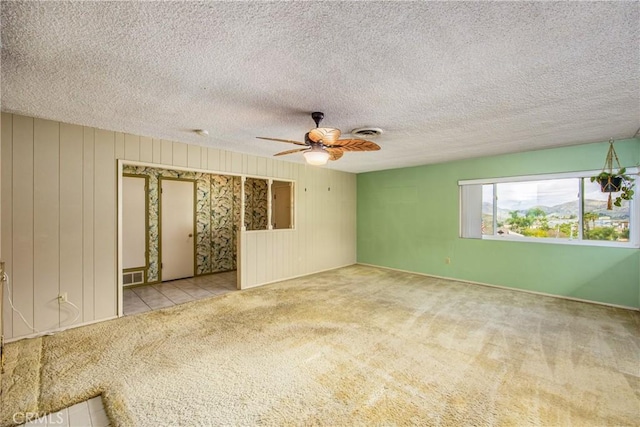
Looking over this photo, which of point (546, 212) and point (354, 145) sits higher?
point (354, 145)

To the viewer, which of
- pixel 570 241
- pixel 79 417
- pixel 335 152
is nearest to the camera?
pixel 79 417

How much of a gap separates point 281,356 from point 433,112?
2849mm

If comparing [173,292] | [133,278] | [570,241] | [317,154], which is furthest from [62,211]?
[570,241]

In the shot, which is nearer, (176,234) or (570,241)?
(570,241)

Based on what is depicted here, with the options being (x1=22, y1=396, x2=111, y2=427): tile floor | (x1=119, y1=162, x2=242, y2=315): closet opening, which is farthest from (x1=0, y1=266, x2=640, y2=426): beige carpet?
(x1=119, y1=162, x2=242, y2=315): closet opening

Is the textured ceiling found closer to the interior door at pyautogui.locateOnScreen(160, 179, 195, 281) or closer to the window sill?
the window sill

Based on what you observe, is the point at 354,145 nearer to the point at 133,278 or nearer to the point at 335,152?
the point at 335,152

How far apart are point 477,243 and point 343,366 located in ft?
13.2

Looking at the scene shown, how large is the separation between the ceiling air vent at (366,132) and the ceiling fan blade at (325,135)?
0.92 metres

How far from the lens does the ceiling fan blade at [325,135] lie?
248 cm

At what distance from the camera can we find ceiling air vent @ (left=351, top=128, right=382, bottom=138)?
133 inches

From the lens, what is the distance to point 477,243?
5258 mm

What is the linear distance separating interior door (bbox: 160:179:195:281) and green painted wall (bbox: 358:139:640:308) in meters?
4.00

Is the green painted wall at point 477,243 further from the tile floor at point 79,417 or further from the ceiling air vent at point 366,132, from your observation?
the tile floor at point 79,417
